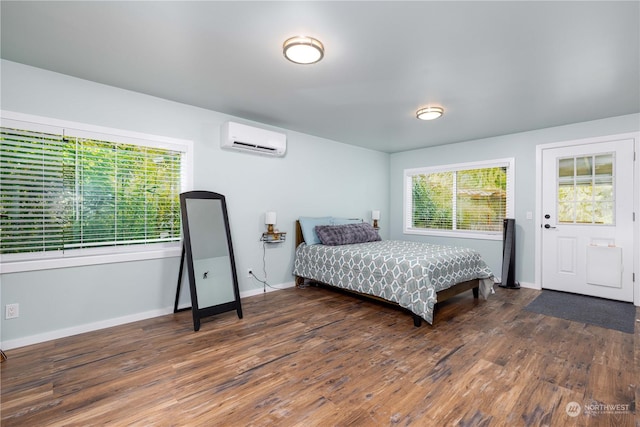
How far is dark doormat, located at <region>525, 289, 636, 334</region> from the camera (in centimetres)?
310

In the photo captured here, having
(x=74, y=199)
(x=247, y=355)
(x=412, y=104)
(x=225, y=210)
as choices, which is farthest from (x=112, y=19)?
(x=412, y=104)

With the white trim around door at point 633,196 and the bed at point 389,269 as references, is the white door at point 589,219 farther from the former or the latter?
the bed at point 389,269

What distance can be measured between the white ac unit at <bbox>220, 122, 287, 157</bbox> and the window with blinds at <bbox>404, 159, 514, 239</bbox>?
2966 mm

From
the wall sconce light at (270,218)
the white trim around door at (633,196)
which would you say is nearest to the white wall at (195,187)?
the wall sconce light at (270,218)

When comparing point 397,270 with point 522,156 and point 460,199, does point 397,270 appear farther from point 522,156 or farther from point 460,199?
point 522,156

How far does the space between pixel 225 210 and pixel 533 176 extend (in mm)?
4386

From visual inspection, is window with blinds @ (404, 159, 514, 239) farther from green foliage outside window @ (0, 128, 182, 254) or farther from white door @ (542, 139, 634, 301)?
green foliage outside window @ (0, 128, 182, 254)

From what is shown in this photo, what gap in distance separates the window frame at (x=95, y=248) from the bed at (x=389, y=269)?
176 cm

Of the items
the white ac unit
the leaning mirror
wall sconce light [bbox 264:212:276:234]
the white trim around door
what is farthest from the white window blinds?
the white trim around door

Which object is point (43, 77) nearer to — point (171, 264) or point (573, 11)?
point (171, 264)

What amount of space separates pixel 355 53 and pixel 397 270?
210 cm

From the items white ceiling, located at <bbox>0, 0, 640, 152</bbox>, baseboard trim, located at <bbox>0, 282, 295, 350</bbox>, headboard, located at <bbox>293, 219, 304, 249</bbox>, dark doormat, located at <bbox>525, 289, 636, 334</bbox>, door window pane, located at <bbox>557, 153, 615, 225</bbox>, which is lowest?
dark doormat, located at <bbox>525, 289, 636, 334</bbox>

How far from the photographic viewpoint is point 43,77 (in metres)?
2.65

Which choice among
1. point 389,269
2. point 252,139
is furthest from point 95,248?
point 389,269
